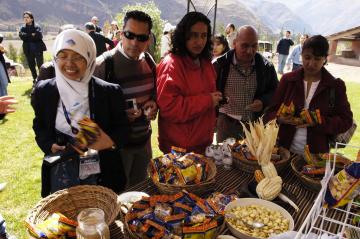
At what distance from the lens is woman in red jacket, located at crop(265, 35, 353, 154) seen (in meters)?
2.38

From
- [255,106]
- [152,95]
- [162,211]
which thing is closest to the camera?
[162,211]

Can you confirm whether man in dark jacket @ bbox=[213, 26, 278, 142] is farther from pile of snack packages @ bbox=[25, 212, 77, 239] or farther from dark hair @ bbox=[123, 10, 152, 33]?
pile of snack packages @ bbox=[25, 212, 77, 239]

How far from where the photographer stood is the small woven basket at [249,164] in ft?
6.86

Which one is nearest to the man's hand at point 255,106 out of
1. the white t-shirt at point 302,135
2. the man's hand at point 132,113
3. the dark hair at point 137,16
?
the white t-shirt at point 302,135

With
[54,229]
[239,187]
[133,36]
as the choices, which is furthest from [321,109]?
[54,229]

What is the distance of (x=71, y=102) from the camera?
1960 millimetres

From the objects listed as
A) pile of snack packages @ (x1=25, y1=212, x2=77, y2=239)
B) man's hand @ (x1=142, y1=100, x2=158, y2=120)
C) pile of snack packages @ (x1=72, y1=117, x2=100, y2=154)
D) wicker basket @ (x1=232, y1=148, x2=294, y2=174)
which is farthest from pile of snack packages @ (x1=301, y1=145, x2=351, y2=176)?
pile of snack packages @ (x1=25, y1=212, x2=77, y2=239)

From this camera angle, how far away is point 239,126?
3.30 metres

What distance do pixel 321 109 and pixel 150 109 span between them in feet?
4.83

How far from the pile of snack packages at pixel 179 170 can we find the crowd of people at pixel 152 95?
38cm

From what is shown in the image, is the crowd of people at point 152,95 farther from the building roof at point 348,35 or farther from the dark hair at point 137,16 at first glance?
the building roof at point 348,35

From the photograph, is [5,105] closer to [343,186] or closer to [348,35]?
[343,186]

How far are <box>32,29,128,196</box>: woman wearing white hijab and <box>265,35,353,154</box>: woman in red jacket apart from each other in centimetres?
139

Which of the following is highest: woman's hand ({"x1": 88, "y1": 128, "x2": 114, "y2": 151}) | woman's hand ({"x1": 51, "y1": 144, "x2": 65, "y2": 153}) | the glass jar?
woman's hand ({"x1": 88, "y1": 128, "x2": 114, "y2": 151})
